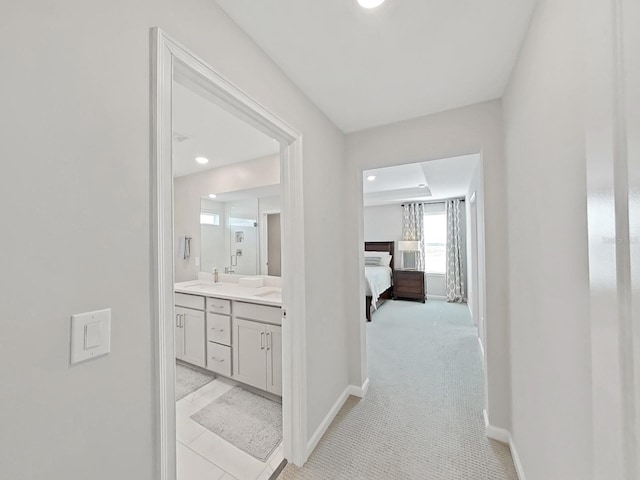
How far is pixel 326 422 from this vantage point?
190cm

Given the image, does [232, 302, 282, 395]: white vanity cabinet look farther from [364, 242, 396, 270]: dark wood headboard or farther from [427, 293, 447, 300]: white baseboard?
[427, 293, 447, 300]: white baseboard

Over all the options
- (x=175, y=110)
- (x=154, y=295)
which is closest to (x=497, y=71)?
(x=154, y=295)

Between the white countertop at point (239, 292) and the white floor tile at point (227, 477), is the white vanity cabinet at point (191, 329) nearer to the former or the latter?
the white countertop at point (239, 292)

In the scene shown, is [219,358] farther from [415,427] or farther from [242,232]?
[415,427]

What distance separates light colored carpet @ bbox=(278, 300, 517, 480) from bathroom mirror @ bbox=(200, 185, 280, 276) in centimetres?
170

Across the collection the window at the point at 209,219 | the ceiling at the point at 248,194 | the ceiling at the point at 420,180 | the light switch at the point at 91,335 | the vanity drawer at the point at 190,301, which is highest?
the ceiling at the point at 420,180

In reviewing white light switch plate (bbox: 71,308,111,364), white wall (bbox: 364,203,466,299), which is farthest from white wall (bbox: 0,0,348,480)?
white wall (bbox: 364,203,466,299)

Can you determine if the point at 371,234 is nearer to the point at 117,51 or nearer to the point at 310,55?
the point at 310,55

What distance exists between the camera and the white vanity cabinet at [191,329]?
8.79 feet

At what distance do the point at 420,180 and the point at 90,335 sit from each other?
183 inches

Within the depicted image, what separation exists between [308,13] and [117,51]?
0.83 metres

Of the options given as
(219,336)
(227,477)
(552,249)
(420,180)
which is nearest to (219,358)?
(219,336)

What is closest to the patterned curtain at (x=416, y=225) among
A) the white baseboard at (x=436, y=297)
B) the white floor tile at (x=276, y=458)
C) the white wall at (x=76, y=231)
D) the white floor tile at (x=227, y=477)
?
the white baseboard at (x=436, y=297)

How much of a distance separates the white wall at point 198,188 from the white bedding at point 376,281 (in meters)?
2.57
